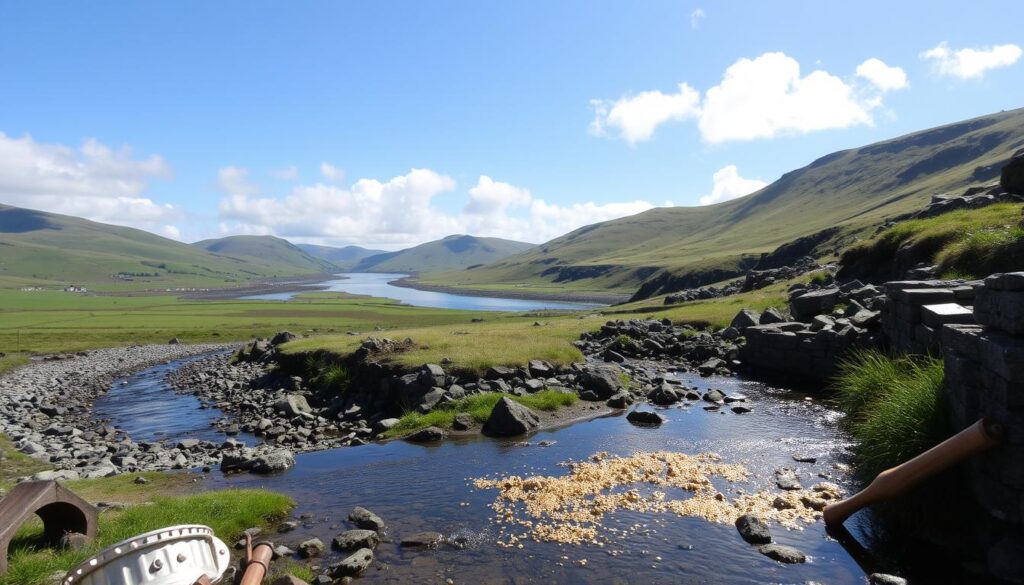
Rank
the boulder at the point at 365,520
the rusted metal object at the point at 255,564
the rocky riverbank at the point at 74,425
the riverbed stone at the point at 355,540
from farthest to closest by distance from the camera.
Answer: the rocky riverbank at the point at 74,425 < the boulder at the point at 365,520 < the riverbed stone at the point at 355,540 < the rusted metal object at the point at 255,564

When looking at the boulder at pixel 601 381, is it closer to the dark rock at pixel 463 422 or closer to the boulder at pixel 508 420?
the boulder at pixel 508 420

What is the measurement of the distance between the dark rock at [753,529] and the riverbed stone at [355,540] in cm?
911

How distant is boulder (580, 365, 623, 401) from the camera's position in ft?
99.6

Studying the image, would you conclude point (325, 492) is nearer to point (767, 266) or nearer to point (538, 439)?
point (538, 439)

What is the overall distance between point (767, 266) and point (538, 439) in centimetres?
11753

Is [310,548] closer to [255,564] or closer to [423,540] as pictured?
[423,540]

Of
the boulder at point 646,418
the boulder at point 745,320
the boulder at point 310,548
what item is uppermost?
the boulder at point 745,320

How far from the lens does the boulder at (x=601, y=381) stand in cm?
3034

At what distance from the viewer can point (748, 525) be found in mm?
14148

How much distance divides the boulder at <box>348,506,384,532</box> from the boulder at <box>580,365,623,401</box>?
16.6 meters

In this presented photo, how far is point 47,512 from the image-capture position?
1227 cm

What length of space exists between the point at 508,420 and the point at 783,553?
13134mm

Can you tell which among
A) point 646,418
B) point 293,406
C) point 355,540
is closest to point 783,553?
point 355,540

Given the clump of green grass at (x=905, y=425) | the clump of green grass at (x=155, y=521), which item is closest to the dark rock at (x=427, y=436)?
the clump of green grass at (x=155, y=521)
